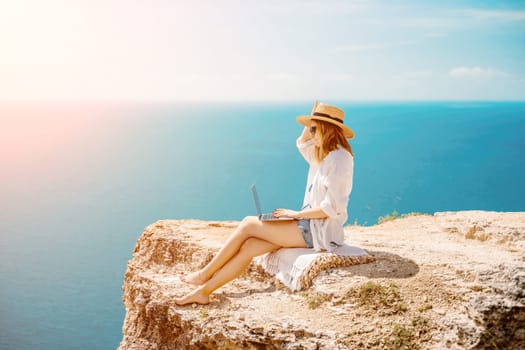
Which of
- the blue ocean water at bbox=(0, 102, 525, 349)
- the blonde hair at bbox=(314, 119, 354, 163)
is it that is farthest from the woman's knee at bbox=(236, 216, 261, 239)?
the blue ocean water at bbox=(0, 102, 525, 349)

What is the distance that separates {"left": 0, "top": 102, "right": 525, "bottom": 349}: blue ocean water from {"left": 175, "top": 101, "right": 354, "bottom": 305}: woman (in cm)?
4019

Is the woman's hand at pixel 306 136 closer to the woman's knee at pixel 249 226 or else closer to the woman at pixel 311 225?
the woman at pixel 311 225

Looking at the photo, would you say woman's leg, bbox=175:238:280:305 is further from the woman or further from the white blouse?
the white blouse

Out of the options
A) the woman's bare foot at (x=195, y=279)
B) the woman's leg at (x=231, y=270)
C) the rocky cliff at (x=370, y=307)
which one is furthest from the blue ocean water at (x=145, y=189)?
the woman's leg at (x=231, y=270)

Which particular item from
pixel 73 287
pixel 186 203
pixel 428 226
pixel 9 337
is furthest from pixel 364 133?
pixel 428 226

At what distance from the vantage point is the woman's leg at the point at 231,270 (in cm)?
630

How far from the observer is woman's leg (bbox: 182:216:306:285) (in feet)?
20.7

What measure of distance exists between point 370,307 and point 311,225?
1209 mm

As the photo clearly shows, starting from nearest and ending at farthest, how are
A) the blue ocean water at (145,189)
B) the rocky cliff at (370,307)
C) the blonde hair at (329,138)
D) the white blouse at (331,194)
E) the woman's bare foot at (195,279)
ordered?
the rocky cliff at (370,307)
the white blouse at (331,194)
the blonde hair at (329,138)
the woman's bare foot at (195,279)
the blue ocean water at (145,189)

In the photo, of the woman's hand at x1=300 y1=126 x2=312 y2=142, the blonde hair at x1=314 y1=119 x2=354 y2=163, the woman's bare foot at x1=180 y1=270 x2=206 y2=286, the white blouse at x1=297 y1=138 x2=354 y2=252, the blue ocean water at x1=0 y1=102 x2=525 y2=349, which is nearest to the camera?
the white blouse at x1=297 y1=138 x2=354 y2=252

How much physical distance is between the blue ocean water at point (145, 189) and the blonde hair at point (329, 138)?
135 feet

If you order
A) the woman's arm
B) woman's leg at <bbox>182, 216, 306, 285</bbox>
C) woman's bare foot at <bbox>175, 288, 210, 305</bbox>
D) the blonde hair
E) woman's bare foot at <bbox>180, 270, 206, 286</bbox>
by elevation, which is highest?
the blonde hair

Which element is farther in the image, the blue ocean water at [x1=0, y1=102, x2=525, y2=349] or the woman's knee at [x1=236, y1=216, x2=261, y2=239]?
the blue ocean water at [x1=0, y1=102, x2=525, y2=349]

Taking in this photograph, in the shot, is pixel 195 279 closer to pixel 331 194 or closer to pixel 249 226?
pixel 249 226
